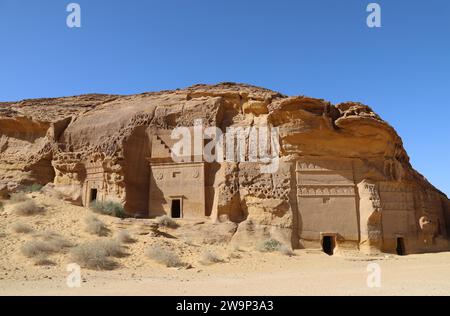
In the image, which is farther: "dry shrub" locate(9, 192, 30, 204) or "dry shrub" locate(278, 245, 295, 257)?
"dry shrub" locate(278, 245, 295, 257)

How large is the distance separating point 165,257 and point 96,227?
3.99 meters

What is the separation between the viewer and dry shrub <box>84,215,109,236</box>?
18.0 metres

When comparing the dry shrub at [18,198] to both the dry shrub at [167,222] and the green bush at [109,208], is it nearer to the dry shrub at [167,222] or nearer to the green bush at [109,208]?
the green bush at [109,208]

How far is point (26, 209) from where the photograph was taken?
1897 cm

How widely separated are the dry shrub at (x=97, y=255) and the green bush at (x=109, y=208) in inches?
252

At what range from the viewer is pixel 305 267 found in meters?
18.0

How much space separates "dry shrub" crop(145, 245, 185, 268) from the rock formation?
6.67 metres

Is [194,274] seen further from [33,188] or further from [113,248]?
[33,188]

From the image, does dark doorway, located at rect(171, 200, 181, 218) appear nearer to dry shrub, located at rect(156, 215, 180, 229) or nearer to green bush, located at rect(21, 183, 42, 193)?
dry shrub, located at rect(156, 215, 180, 229)

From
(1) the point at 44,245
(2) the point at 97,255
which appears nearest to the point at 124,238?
(2) the point at 97,255

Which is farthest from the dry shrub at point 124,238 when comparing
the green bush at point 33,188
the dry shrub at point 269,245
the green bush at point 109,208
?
the green bush at point 33,188

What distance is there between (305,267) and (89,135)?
18.0m

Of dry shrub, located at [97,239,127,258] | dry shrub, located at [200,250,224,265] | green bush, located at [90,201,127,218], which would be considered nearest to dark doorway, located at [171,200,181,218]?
green bush, located at [90,201,127,218]
